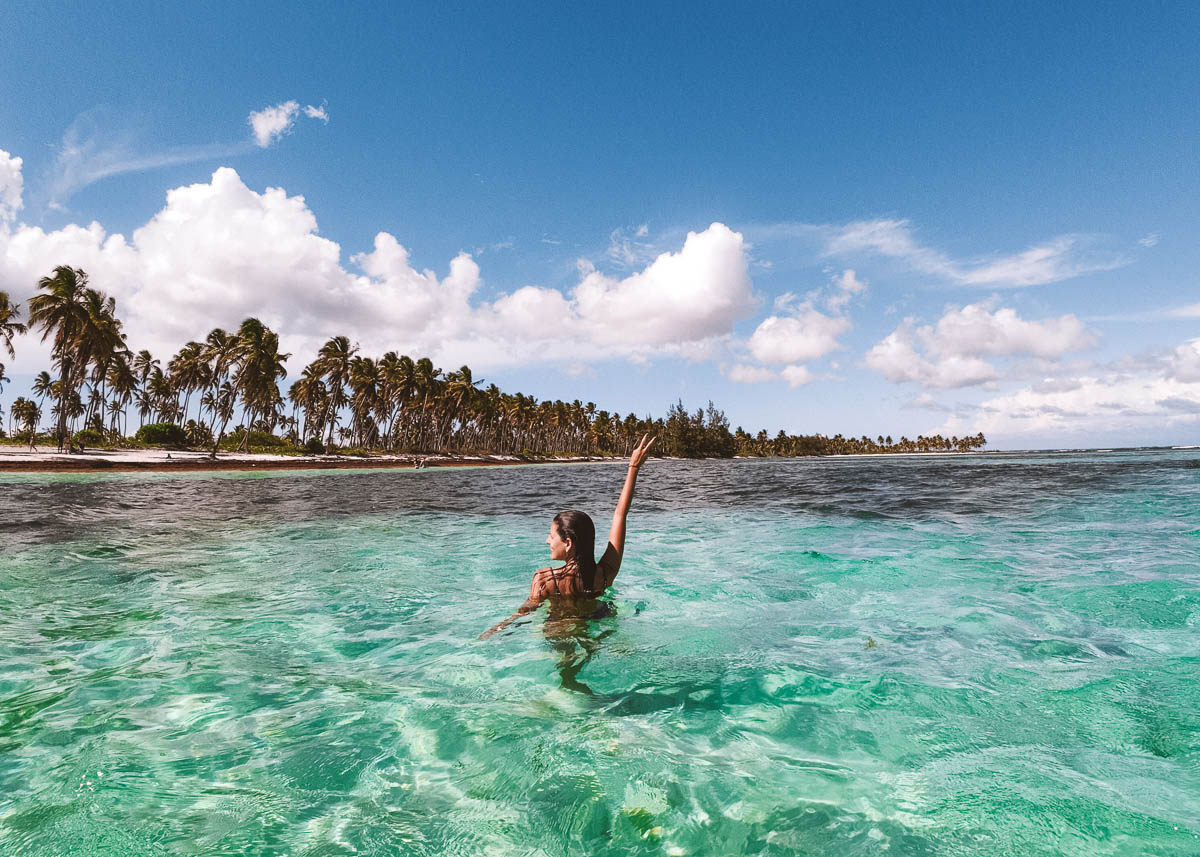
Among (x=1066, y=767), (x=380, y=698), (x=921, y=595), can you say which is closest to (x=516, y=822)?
(x=380, y=698)

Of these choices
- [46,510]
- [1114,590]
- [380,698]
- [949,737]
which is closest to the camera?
[949,737]

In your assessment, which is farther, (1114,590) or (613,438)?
(613,438)

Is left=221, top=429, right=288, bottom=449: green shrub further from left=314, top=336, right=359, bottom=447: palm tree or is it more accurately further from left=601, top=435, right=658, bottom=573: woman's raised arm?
left=601, top=435, right=658, bottom=573: woman's raised arm

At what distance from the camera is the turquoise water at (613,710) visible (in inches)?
111

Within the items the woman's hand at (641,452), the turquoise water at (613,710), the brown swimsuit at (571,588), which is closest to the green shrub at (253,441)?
the turquoise water at (613,710)

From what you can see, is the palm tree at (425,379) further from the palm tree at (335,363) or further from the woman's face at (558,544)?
the woman's face at (558,544)

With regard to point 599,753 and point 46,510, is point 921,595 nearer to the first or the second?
point 599,753

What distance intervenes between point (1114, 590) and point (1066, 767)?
5.63m

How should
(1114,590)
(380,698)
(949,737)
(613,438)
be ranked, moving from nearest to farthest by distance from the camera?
(949,737), (380,698), (1114,590), (613,438)

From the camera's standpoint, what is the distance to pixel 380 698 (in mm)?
4457

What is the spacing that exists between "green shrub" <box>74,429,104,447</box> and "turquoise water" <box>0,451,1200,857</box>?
68.6m

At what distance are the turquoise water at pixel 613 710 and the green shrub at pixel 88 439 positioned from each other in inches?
2703

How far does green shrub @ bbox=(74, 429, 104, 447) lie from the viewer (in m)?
61.2

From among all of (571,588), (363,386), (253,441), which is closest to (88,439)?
(253,441)
